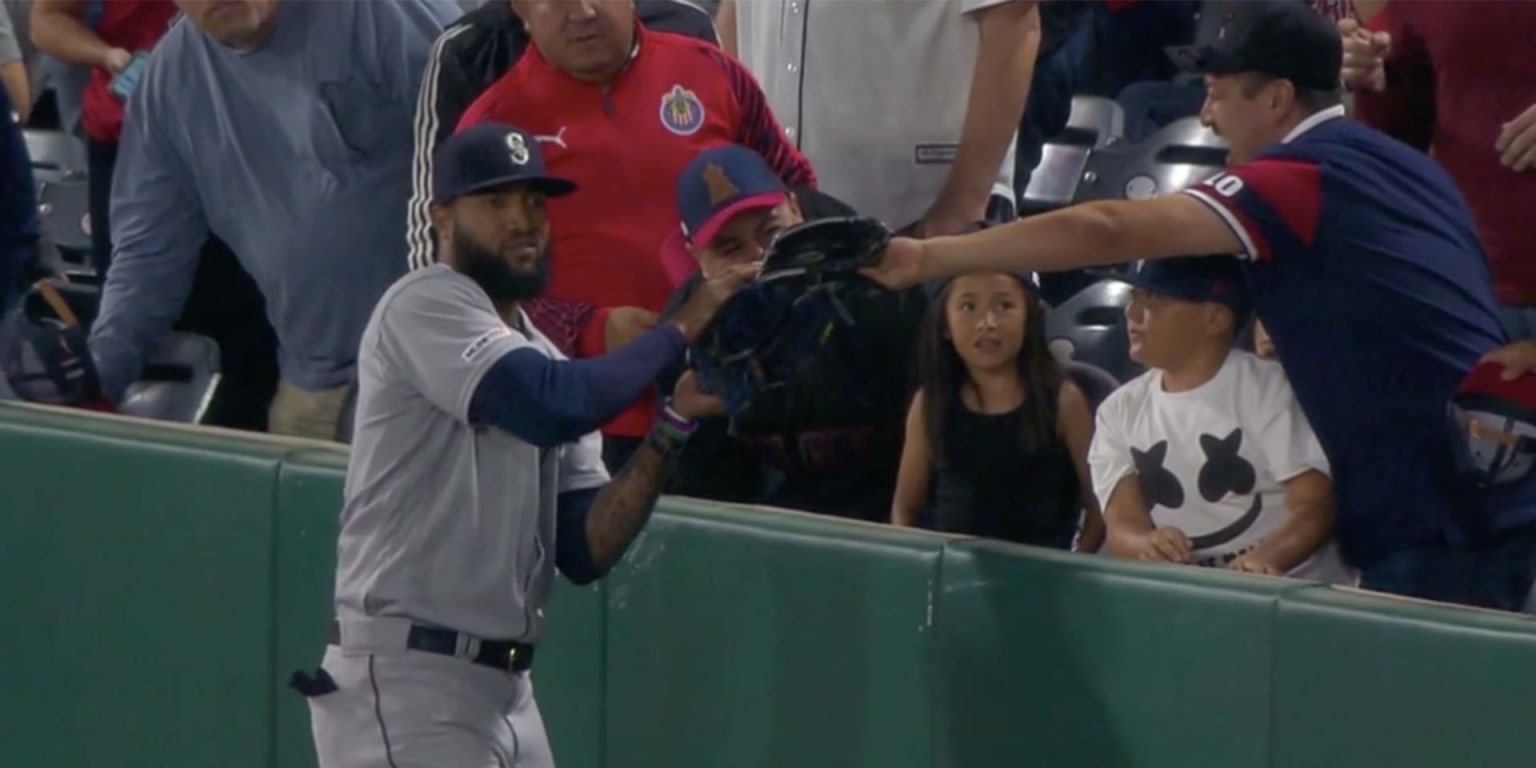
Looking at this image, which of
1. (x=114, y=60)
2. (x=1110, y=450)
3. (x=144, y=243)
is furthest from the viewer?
(x=114, y=60)

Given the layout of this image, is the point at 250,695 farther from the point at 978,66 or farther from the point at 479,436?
the point at 978,66

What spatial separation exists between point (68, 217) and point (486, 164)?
4.04m

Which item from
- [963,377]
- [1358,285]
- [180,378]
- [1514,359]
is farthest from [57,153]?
[1514,359]

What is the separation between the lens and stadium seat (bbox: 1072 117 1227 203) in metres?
5.84

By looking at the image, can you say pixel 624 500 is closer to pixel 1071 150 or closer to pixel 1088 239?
pixel 1088 239

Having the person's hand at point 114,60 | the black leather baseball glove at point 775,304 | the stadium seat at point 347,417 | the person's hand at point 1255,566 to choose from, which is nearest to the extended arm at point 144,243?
the stadium seat at point 347,417

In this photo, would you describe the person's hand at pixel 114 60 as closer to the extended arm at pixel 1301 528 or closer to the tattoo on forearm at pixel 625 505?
the tattoo on forearm at pixel 625 505

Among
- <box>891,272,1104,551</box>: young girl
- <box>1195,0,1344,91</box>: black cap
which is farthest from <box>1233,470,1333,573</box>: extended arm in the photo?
<box>1195,0,1344,91</box>: black cap

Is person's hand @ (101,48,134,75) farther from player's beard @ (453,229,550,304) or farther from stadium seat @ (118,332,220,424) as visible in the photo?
player's beard @ (453,229,550,304)

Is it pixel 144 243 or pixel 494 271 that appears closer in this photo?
pixel 494 271

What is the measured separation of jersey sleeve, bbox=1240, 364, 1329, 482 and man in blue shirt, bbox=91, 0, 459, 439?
2115 millimetres

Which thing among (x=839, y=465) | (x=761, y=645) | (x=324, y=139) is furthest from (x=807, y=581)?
(x=324, y=139)

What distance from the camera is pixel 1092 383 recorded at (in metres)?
4.50

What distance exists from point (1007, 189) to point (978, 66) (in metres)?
0.32
